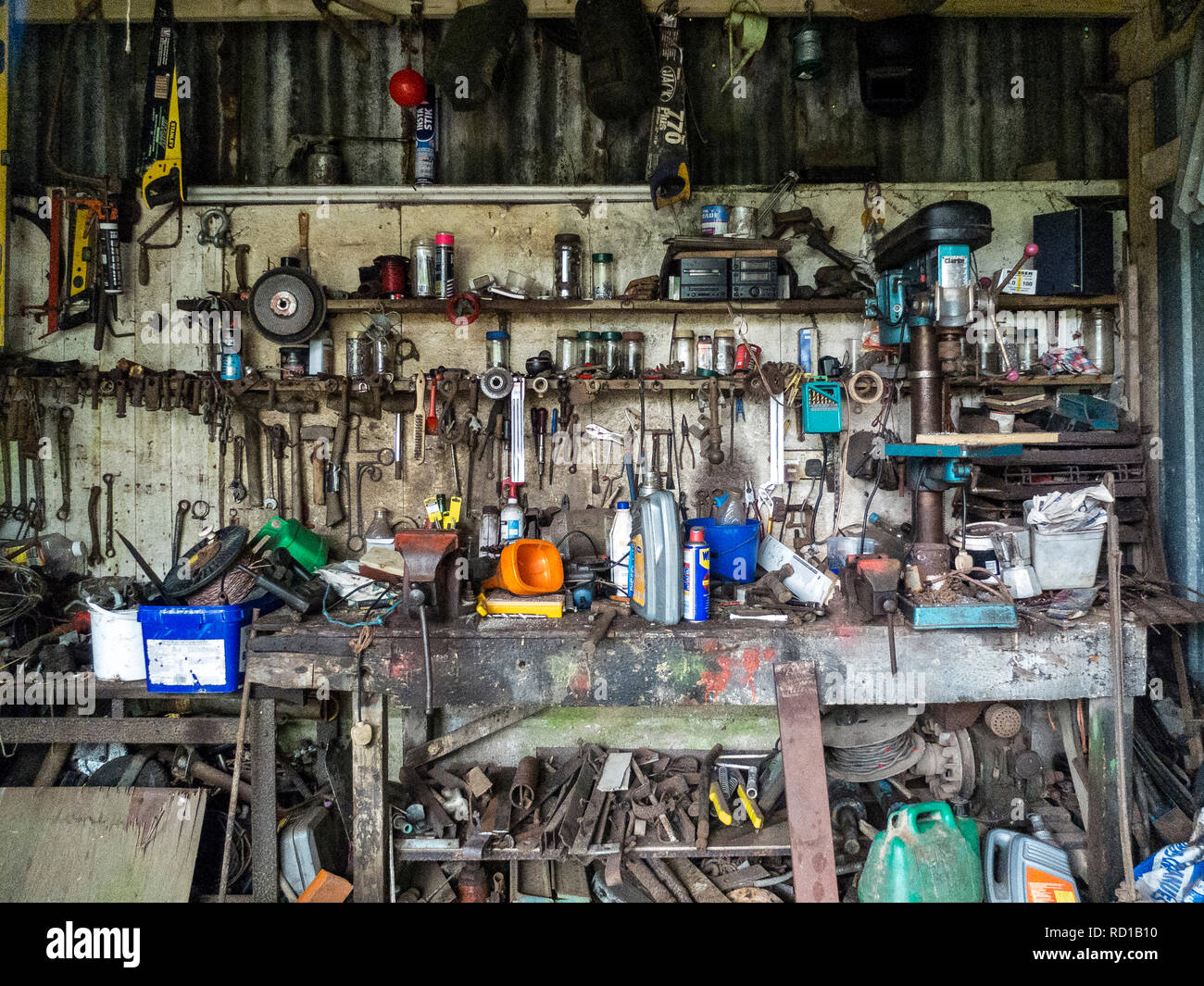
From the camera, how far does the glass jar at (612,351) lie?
11.4 ft

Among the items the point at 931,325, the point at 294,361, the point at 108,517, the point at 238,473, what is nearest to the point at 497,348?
the point at 294,361

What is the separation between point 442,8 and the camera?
3570 millimetres

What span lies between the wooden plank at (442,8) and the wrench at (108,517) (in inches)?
86.7

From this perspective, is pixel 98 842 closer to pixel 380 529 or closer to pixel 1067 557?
pixel 380 529

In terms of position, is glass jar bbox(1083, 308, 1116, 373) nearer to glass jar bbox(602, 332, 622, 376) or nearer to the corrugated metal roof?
the corrugated metal roof

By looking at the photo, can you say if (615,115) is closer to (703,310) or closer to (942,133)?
(703,310)

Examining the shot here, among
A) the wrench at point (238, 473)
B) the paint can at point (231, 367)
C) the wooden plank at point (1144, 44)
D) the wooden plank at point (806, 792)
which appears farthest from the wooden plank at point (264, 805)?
the wooden plank at point (1144, 44)

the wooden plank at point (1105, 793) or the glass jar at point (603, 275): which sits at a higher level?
the glass jar at point (603, 275)

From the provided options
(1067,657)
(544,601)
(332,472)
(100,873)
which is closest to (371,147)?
(332,472)

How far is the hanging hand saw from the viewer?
3.43m

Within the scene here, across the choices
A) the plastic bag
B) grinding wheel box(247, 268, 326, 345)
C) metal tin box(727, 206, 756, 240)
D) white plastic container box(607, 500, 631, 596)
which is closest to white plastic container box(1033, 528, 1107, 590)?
the plastic bag

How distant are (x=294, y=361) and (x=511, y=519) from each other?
127 cm

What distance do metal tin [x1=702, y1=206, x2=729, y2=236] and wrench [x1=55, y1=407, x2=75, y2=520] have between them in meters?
3.14

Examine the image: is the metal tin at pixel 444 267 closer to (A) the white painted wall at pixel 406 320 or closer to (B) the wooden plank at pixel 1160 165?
(A) the white painted wall at pixel 406 320
